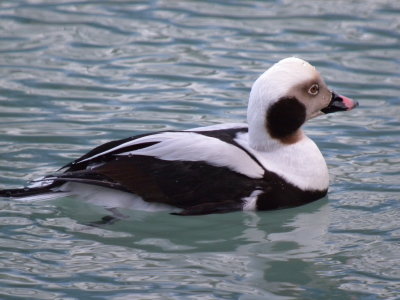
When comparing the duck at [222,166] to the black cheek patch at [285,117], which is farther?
the black cheek patch at [285,117]

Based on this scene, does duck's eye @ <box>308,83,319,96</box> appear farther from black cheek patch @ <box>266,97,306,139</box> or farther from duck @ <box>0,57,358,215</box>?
black cheek patch @ <box>266,97,306,139</box>

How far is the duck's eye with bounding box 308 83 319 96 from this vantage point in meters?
8.07

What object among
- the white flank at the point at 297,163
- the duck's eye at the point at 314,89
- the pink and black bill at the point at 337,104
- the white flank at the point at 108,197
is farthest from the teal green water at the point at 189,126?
the duck's eye at the point at 314,89

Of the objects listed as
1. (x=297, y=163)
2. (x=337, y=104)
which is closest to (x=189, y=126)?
(x=337, y=104)

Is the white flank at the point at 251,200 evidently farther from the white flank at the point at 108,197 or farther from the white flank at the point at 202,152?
the white flank at the point at 108,197

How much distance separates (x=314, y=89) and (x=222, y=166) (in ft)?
3.15

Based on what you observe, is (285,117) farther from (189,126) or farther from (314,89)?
(189,126)

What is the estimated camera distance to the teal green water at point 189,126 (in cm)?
678

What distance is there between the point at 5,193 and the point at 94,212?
0.62 m

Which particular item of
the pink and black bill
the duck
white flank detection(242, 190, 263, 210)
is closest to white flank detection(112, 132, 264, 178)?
the duck

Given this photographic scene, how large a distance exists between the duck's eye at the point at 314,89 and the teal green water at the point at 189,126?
76 centimetres

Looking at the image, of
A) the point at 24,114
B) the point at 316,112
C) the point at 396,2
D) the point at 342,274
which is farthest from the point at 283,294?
the point at 396,2

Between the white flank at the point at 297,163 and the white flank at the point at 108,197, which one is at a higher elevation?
the white flank at the point at 297,163

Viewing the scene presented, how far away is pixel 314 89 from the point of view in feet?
26.6
